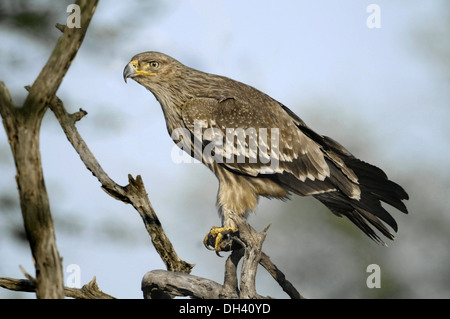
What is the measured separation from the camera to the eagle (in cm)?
598

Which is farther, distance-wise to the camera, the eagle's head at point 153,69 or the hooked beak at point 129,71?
the eagle's head at point 153,69

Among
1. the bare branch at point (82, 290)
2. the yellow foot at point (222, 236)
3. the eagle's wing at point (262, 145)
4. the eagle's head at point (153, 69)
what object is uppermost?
the eagle's head at point (153, 69)

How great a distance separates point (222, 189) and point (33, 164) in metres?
2.53

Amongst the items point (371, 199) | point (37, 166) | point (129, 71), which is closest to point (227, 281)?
point (371, 199)

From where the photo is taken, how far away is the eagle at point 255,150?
5.98m

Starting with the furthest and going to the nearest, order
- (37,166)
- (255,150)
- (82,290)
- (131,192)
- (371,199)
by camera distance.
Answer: (255,150)
(371,199)
(131,192)
(82,290)
(37,166)

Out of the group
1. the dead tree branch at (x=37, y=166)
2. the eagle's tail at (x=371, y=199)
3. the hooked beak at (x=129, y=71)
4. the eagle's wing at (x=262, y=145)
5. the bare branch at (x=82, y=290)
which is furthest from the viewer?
the hooked beak at (x=129, y=71)

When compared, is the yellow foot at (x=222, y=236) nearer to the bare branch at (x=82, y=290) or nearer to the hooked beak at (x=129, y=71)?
the bare branch at (x=82, y=290)

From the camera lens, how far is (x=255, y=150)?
20.3ft

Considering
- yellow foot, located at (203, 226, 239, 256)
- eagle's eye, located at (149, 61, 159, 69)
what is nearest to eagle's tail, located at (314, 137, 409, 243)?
yellow foot, located at (203, 226, 239, 256)

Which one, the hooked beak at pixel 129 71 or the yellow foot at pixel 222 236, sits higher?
the hooked beak at pixel 129 71

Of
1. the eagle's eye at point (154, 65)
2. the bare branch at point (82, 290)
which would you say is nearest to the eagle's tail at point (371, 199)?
the eagle's eye at point (154, 65)

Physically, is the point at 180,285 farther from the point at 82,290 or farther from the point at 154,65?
the point at 154,65
